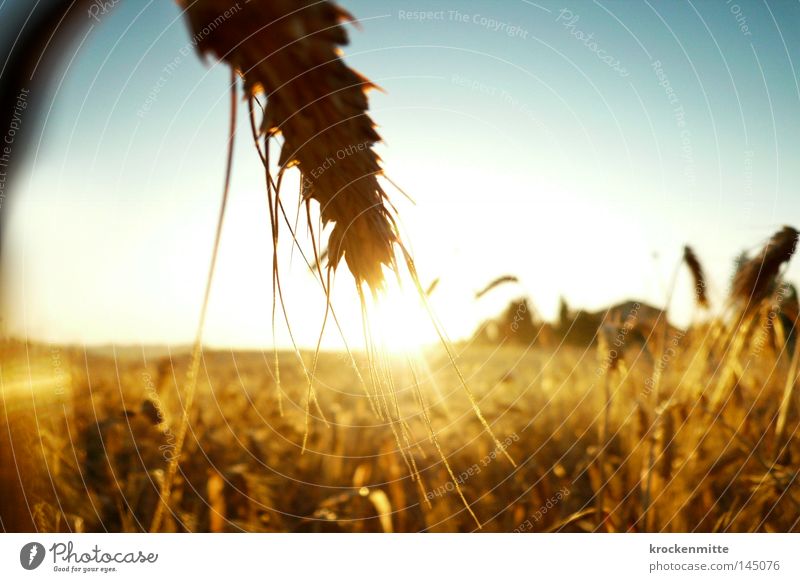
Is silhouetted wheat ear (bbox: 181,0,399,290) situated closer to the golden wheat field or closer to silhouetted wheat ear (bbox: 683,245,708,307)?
the golden wheat field

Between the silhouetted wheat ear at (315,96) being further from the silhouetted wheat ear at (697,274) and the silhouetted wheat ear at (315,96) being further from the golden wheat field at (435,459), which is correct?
the silhouetted wheat ear at (697,274)

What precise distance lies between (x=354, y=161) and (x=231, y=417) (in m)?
1.81

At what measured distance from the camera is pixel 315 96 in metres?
0.56

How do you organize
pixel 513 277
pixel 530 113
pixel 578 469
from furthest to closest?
1. pixel 513 277
2. pixel 578 469
3. pixel 530 113

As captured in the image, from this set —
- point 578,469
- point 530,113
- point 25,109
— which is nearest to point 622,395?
point 578,469

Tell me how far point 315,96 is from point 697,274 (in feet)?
5.27

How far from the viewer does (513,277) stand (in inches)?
71.2

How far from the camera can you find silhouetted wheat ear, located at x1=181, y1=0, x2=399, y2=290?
0.52m

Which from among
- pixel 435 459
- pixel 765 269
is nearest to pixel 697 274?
pixel 765 269

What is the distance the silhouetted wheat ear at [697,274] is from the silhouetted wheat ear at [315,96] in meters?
1.47

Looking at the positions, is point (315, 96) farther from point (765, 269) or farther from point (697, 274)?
point (697, 274)

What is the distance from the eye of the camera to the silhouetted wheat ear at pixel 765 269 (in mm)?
1438

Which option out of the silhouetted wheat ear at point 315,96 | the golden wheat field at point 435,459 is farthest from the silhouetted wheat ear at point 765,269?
the silhouetted wheat ear at point 315,96
